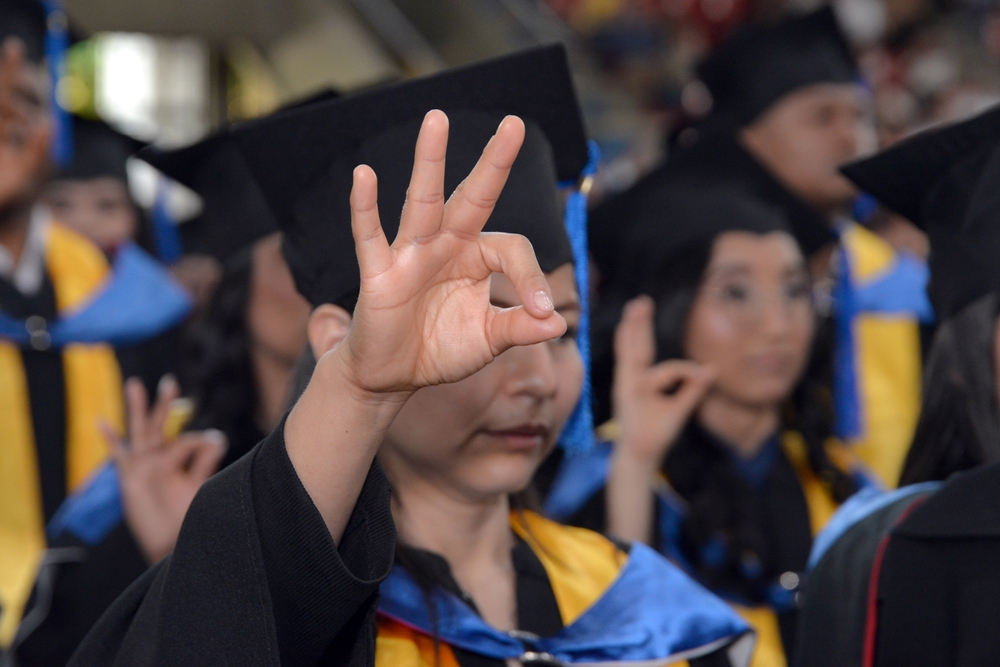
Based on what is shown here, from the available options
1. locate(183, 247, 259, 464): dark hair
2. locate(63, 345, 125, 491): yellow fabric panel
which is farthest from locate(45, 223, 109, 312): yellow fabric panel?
locate(183, 247, 259, 464): dark hair

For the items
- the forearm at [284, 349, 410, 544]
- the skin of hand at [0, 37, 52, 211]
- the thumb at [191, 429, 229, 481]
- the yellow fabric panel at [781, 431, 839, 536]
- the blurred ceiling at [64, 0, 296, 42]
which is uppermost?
the blurred ceiling at [64, 0, 296, 42]

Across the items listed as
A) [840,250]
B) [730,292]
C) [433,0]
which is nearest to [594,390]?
[730,292]

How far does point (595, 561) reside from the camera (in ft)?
6.66

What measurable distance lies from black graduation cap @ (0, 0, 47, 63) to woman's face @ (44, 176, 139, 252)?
1.33 meters

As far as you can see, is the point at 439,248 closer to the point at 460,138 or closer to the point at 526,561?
the point at 460,138

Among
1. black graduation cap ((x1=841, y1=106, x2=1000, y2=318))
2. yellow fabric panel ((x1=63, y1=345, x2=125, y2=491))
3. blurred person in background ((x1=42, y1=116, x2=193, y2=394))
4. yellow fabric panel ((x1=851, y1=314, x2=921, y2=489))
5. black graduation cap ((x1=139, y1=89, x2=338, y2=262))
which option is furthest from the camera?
blurred person in background ((x1=42, y1=116, x2=193, y2=394))

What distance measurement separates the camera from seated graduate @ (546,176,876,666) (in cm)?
302

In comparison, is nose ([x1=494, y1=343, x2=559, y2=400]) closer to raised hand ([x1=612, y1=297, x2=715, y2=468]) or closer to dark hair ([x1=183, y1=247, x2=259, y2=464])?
raised hand ([x1=612, y1=297, x2=715, y2=468])

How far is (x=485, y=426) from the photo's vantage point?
1701 mm

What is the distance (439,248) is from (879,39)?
888 centimetres

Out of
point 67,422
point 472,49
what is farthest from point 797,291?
point 472,49

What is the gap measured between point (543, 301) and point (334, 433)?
28 centimetres

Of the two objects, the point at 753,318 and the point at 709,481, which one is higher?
the point at 753,318

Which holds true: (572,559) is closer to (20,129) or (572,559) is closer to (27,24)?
(20,129)
